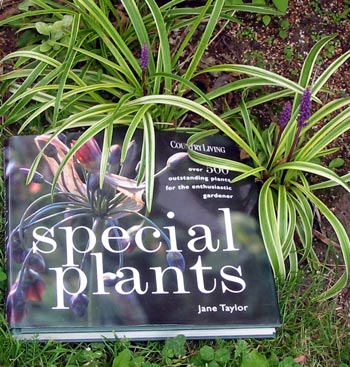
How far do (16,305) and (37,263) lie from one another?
107 mm

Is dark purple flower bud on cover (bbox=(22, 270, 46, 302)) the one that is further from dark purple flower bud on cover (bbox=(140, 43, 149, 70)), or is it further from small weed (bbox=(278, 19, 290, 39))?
small weed (bbox=(278, 19, 290, 39))

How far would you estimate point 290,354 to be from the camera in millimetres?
1738

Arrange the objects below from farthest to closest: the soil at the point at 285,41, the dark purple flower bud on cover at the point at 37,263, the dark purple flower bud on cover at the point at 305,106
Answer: the soil at the point at 285,41 → the dark purple flower bud on cover at the point at 37,263 → the dark purple flower bud on cover at the point at 305,106

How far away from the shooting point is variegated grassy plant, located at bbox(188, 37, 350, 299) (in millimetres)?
1737

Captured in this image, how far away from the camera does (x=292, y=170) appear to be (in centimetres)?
182

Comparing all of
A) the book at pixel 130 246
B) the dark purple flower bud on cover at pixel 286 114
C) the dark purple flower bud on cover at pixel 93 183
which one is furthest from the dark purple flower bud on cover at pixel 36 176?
the dark purple flower bud on cover at pixel 286 114

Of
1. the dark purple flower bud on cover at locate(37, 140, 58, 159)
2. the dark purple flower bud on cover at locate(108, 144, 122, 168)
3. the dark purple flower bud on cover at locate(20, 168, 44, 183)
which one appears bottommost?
the dark purple flower bud on cover at locate(20, 168, 44, 183)

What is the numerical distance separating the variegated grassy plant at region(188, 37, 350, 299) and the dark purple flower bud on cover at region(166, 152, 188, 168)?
27 mm

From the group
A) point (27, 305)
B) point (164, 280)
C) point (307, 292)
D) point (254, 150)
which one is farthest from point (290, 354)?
point (27, 305)

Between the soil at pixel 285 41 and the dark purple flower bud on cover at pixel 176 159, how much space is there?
256 mm

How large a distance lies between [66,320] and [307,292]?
59 centimetres

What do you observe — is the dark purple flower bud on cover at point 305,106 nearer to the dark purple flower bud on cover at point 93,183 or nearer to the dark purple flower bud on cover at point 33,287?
the dark purple flower bud on cover at point 93,183

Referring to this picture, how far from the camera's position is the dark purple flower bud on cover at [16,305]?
1651mm

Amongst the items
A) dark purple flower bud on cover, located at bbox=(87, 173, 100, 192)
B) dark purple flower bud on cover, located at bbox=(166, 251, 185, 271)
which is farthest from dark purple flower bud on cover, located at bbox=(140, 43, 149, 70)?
dark purple flower bud on cover, located at bbox=(166, 251, 185, 271)
